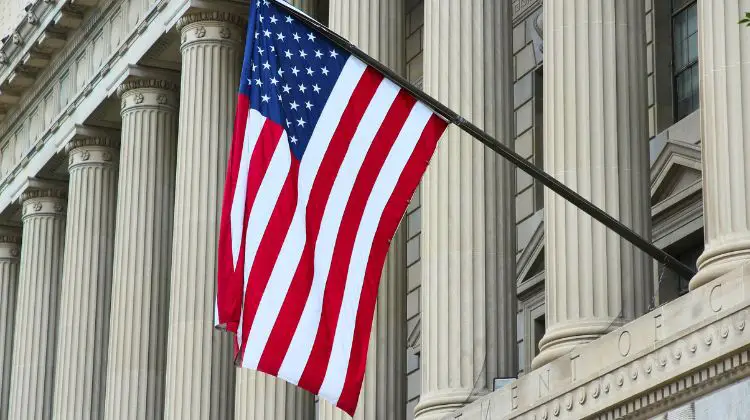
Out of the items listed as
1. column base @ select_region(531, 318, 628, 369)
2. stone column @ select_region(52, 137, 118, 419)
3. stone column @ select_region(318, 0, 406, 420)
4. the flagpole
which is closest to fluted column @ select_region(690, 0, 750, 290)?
the flagpole

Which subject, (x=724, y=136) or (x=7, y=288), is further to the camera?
(x=7, y=288)

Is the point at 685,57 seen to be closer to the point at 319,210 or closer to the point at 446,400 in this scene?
the point at 446,400

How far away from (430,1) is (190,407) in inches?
480

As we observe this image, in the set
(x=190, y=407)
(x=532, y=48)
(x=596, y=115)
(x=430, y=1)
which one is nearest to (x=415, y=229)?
(x=532, y=48)

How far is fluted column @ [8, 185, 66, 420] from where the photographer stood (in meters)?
57.3

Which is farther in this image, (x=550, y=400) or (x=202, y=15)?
(x=202, y=15)

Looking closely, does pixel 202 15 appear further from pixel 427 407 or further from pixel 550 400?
pixel 550 400

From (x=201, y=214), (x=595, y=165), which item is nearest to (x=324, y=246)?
(x=595, y=165)

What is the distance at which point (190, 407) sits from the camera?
4378 cm

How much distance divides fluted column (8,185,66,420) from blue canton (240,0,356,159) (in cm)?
2924

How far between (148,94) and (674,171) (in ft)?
52.0

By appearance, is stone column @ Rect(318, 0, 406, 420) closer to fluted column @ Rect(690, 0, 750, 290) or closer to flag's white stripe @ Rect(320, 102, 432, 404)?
flag's white stripe @ Rect(320, 102, 432, 404)

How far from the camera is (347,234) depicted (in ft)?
94.6

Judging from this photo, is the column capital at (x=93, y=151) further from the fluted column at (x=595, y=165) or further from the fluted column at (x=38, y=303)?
the fluted column at (x=595, y=165)
